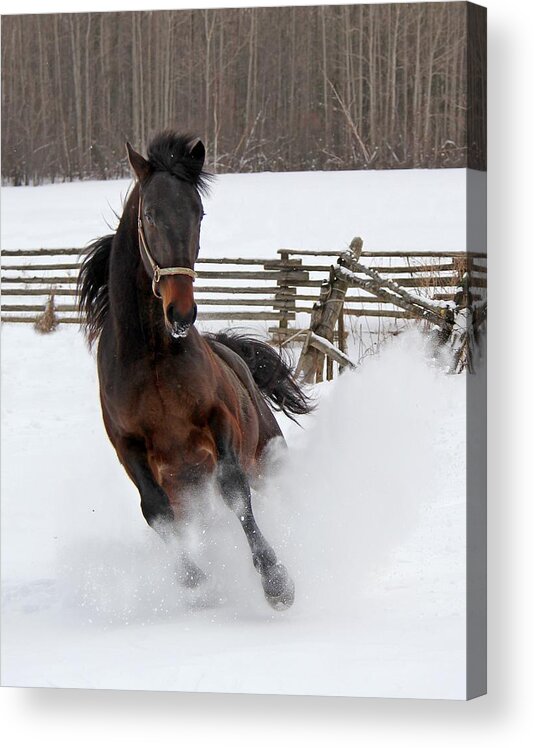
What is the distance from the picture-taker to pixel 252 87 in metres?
5.05

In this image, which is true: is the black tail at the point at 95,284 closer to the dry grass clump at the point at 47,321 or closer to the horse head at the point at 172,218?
the dry grass clump at the point at 47,321

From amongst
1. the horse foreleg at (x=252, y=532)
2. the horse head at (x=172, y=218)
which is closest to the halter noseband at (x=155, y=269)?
the horse head at (x=172, y=218)

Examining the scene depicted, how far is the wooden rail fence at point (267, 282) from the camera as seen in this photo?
4.88 m

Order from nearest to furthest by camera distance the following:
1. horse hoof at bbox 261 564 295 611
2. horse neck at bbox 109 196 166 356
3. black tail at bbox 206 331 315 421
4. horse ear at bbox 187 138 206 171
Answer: horse ear at bbox 187 138 206 171, horse neck at bbox 109 196 166 356, horse hoof at bbox 261 564 295 611, black tail at bbox 206 331 315 421

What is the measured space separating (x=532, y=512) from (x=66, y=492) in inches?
75.2

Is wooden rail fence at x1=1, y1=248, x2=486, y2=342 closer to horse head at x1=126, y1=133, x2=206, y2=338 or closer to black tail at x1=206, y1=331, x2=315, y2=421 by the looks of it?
black tail at x1=206, y1=331, x2=315, y2=421

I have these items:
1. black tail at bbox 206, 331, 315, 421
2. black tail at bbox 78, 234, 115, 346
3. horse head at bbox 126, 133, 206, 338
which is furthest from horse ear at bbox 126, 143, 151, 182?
black tail at bbox 206, 331, 315, 421

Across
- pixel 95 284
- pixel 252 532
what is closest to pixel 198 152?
pixel 95 284

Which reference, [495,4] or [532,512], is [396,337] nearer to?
[532,512]

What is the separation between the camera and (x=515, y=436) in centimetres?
480

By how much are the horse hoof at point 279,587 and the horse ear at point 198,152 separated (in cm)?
164

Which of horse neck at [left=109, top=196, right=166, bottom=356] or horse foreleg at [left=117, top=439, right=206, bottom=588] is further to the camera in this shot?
horse foreleg at [left=117, top=439, right=206, bottom=588]

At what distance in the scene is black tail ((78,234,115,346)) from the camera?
5.15 m

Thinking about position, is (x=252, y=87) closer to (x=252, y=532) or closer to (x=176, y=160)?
(x=176, y=160)
